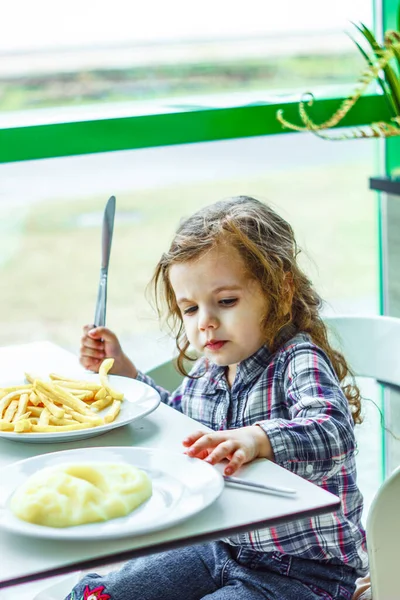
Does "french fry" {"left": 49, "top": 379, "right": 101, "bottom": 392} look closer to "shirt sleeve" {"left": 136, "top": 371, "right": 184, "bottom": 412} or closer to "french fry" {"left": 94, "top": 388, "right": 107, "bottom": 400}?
"french fry" {"left": 94, "top": 388, "right": 107, "bottom": 400}

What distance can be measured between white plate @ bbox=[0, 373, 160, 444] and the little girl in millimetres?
109

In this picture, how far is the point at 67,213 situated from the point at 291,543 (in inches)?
266

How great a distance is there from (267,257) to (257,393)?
0.21m

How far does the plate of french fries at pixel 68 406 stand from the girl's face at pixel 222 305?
137 mm

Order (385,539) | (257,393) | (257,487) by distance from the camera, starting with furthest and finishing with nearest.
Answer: (257,393)
(385,539)
(257,487)

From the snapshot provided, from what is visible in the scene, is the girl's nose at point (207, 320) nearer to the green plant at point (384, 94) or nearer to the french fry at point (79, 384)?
the french fry at point (79, 384)

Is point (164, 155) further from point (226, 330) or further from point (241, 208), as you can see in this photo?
point (226, 330)

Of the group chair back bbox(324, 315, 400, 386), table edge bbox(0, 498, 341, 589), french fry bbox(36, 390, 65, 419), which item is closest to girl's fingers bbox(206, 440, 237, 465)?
table edge bbox(0, 498, 341, 589)

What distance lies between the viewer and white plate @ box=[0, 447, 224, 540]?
82 centimetres

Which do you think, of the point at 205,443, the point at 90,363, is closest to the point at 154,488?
the point at 205,443

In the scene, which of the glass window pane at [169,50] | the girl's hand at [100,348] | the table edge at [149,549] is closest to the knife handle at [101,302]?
the girl's hand at [100,348]

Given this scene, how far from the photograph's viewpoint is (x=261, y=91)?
260 centimetres

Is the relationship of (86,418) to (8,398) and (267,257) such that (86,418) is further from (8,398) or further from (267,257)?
(267,257)

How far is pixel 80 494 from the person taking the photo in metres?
0.87
